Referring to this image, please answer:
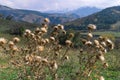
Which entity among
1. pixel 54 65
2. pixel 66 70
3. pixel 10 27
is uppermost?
pixel 54 65

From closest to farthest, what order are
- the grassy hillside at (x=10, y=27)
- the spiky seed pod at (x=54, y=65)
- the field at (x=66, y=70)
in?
1. the spiky seed pod at (x=54, y=65)
2. the field at (x=66, y=70)
3. the grassy hillside at (x=10, y=27)

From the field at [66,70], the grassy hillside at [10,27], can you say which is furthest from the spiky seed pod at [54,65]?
the grassy hillside at [10,27]

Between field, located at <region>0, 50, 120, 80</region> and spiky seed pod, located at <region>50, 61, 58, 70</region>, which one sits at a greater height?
spiky seed pod, located at <region>50, 61, 58, 70</region>

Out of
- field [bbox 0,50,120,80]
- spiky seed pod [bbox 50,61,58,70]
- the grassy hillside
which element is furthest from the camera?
the grassy hillside

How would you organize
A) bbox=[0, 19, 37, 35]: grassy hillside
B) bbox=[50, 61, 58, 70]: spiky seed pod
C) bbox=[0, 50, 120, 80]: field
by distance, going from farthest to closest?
1. bbox=[0, 19, 37, 35]: grassy hillside
2. bbox=[0, 50, 120, 80]: field
3. bbox=[50, 61, 58, 70]: spiky seed pod

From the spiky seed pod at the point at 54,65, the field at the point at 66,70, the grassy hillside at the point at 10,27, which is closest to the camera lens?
the spiky seed pod at the point at 54,65

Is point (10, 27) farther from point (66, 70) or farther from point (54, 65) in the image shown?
point (54, 65)

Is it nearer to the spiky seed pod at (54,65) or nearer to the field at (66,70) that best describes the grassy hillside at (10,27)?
the field at (66,70)

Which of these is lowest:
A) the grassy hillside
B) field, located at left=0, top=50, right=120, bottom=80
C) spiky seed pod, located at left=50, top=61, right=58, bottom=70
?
the grassy hillside

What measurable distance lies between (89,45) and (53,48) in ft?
3.02

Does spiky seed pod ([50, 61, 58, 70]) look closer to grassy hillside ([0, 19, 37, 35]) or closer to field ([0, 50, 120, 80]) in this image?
field ([0, 50, 120, 80])

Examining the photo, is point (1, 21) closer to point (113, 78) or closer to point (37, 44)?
point (113, 78)

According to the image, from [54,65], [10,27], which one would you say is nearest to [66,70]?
[54,65]

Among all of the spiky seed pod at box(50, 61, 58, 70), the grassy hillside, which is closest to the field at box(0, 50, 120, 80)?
the spiky seed pod at box(50, 61, 58, 70)
